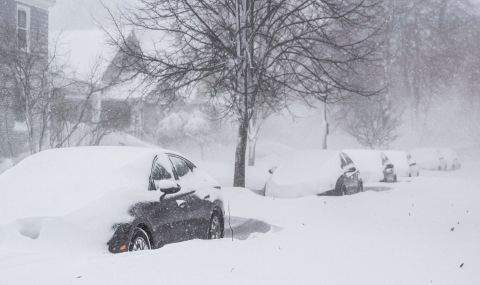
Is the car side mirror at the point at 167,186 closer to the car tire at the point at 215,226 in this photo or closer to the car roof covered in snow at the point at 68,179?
the car roof covered in snow at the point at 68,179

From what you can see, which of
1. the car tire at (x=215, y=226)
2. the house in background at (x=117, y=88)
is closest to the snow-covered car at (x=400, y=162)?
the house in background at (x=117, y=88)

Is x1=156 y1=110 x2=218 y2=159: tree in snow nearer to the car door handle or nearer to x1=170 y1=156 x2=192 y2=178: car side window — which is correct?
x1=170 y1=156 x2=192 y2=178: car side window

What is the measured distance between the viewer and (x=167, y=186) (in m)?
6.94

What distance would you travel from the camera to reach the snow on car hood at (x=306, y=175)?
49.2 ft

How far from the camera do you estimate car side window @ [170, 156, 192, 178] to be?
7.96 meters

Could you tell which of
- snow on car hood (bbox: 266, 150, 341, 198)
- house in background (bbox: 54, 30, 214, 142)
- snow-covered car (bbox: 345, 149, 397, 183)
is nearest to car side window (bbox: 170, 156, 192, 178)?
snow on car hood (bbox: 266, 150, 341, 198)

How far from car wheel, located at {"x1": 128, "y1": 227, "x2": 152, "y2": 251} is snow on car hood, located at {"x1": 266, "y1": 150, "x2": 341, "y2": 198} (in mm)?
8677

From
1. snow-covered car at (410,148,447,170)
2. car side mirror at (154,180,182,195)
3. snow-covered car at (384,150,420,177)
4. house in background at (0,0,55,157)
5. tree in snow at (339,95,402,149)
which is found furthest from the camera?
tree in snow at (339,95,402,149)

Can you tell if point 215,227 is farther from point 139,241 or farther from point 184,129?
point 184,129

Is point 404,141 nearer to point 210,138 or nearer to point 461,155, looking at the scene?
point 461,155

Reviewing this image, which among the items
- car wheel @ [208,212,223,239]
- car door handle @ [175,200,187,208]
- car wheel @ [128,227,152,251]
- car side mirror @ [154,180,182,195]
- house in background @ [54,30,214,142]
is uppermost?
house in background @ [54,30,214,142]

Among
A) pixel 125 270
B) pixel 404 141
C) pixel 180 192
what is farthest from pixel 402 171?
pixel 404 141

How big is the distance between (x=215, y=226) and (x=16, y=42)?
42.8ft

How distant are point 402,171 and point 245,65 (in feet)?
46.9
